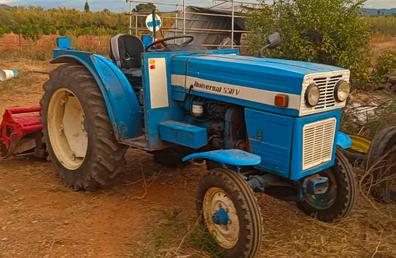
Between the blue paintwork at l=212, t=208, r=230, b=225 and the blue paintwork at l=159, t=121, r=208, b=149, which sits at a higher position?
the blue paintwork at l=159, t=121, r=208, b=149

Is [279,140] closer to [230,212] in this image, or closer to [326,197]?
[230,212]

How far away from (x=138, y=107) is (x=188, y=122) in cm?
50

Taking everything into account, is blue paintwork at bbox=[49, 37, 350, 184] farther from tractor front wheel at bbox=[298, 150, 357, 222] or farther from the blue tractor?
tractor front wheel at bbox=[298, 150, 357, 222]

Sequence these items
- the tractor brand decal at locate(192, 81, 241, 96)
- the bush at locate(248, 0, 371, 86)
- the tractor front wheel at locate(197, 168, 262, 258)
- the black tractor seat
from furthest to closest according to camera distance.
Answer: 1. the bush at locate(248, 0, 371, 86)
2. the black tractor seat
3. the tractor brand decal at locate(192, 81, 241, 96)
4. the tractor front wheel at locate(197, 168, 262, 258)

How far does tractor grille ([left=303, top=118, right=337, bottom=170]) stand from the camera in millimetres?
3409

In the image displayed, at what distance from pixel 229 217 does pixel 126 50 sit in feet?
7.42

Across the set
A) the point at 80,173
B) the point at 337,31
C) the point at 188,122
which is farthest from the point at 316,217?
the point at 337,31

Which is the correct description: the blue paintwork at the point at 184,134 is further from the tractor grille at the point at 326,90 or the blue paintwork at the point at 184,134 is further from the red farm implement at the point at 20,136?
the red farm implement at the point at 20,136

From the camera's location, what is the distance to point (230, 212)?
3305 mm

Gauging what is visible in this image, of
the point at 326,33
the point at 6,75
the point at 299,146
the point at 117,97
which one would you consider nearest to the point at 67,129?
the point at 117,97

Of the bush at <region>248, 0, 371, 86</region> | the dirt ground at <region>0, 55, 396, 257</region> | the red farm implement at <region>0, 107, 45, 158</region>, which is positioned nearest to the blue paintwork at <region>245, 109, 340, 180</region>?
the dirt ground at <region>0, 55, 396, 257</region>

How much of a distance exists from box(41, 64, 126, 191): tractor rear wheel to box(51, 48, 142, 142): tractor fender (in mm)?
92

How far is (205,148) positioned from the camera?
4.13m

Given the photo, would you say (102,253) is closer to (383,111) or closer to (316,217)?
(316,217)
